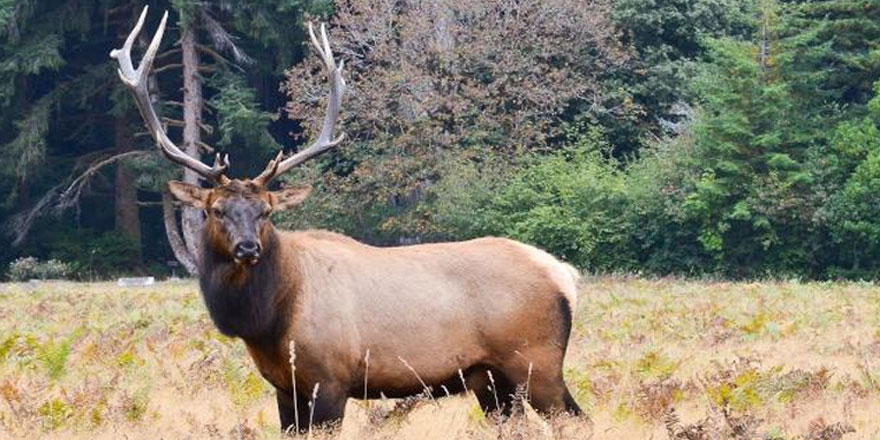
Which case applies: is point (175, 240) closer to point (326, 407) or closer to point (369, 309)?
point (369, 309)

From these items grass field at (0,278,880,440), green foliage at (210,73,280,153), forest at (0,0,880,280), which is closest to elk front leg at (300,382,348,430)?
grass field at (0,278,880,440)

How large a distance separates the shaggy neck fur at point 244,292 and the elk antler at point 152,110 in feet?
1.46

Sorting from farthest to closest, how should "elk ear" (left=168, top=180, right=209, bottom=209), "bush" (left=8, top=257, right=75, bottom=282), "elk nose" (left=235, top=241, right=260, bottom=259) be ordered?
"bush" (left=8, top=257, right=75, bottom=282), "elk ear" (left=168, top=180, right=209, bottom=209), "elk nose" (left=235, top=241, right=260, bottom=259)

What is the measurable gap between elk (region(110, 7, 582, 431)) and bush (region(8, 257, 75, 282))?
102 ft

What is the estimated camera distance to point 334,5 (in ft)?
143

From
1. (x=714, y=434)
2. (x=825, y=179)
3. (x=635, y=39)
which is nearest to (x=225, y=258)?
(x=714, y=434)

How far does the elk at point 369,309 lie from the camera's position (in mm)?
10148

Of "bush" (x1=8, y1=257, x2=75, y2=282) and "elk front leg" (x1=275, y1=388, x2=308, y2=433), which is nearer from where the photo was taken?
"elk front leg" (x1=275, y1=388, x2=308, y2=433)

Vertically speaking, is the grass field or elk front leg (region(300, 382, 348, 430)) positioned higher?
elk front leg (region(300, 382, 348, 430))

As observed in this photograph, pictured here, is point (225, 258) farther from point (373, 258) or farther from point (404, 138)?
point (404, 138)

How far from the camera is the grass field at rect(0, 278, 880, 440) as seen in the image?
33.3ft

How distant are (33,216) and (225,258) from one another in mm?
35587

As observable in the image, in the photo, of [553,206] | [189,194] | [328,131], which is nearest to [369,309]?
[189,194]

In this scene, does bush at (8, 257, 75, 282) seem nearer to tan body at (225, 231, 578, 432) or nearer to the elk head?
the elk head
